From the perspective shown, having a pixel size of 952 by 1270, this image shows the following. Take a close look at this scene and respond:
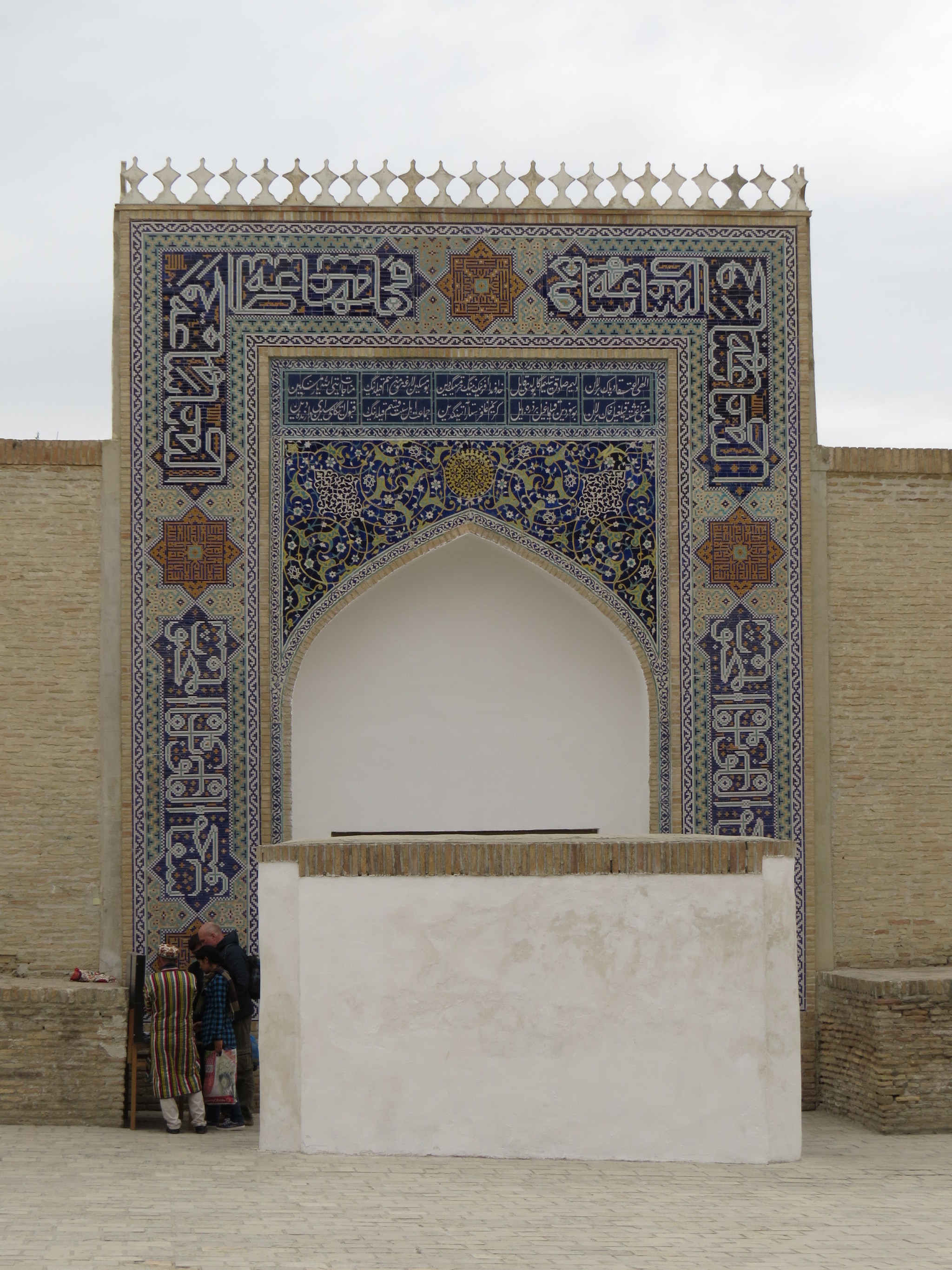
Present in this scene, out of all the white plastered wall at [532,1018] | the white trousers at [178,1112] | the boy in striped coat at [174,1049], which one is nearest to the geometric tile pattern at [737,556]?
the white plastered wall at [532,1018]

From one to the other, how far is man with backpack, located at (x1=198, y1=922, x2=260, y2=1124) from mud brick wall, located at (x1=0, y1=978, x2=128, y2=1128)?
0.51 meters

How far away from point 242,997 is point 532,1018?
1.84 meters

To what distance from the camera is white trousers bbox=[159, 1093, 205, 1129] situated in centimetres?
718

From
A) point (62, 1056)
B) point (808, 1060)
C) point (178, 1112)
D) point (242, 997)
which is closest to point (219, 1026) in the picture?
point (242, 997)

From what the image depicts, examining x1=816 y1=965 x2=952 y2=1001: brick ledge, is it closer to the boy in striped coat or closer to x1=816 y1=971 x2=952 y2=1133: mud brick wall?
x1=816 y1=971 x2=952 y2=1133: mud brick wall

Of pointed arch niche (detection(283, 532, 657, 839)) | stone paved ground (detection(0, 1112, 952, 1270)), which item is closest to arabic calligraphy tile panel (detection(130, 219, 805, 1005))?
pointed arch niche (detection(283, 532, 657, 839))

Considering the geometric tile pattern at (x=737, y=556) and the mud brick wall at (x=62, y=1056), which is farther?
the geometric tile pattern at (x=737, y=556)

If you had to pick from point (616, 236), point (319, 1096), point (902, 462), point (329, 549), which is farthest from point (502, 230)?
point (319, 1096)

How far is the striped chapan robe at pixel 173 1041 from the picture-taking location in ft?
23.4

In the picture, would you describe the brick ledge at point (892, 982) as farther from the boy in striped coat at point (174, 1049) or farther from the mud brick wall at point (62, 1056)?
the mud brick wall at point (62, 1056)

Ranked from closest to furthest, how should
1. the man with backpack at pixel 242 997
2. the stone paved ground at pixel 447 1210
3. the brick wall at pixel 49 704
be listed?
the stone paved ground at pixel 447 1210 < the man with backpack at pixel 242 997 < the brick wall at pixel 49 704

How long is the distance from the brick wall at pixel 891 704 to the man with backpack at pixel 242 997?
3125mm

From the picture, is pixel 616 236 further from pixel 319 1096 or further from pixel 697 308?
pixel 319 1096

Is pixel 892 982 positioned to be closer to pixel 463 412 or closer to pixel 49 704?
pixel 463 412
